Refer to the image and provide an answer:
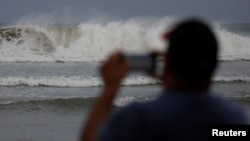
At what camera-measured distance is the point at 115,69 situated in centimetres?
167

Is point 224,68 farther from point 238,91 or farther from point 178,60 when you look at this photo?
point 178,60

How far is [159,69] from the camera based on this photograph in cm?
178

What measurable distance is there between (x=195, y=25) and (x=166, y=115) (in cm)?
31

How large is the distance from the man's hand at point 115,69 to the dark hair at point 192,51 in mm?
147

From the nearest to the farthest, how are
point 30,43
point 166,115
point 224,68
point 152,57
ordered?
point 166,115
point 152,57
point 224,68
point 30,43

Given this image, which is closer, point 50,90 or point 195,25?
point 195,25

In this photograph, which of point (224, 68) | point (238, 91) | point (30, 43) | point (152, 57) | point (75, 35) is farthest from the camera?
point (75, 35)

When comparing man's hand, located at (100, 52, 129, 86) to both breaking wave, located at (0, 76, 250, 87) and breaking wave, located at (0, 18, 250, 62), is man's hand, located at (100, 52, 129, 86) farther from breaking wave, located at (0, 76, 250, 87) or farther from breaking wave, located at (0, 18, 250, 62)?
breaking wave, located at (0, 18, 250, 62)

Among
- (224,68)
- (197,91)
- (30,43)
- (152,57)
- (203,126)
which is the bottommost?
(203,126)

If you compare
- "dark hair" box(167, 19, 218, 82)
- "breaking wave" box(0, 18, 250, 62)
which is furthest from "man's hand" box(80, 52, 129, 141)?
"breaking wave" box(0, 18, 250, 62)

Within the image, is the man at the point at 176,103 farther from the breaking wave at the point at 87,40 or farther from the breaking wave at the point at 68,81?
the breaking wave at the point at 87,40

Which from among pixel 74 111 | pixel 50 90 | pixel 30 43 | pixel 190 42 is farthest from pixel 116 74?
pixel 30 43

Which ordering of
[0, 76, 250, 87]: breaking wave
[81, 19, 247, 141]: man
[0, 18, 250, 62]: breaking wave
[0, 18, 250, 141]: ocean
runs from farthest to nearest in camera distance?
[0, 18, 250, 62]: breaking wave
[0, 76, 250, 87]: breaking wave
[0, 18, 250, 141]: ocean
[81, 19, 247, 141]: man

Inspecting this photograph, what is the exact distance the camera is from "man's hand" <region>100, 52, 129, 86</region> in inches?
65.3
